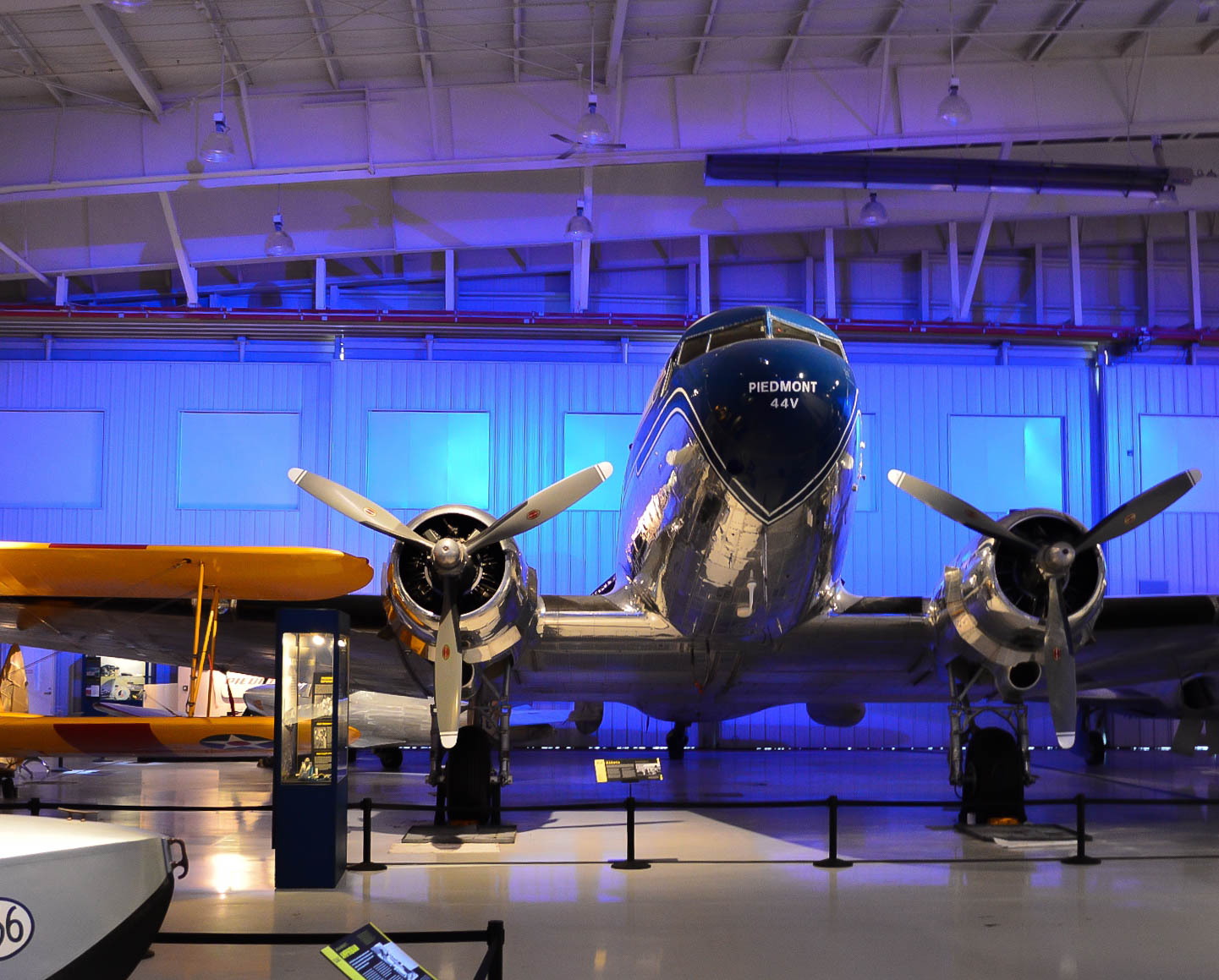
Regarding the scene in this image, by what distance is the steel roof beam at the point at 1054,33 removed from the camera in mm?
16219

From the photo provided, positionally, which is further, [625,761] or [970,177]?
[970,177]

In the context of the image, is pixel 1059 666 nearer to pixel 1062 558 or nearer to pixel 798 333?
pixel 1062 558

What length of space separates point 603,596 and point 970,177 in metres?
11.6

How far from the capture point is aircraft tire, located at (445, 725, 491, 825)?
11.5m

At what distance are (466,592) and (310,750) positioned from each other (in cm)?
198

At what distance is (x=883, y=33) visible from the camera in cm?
1681

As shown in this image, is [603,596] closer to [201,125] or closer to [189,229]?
[201,125]

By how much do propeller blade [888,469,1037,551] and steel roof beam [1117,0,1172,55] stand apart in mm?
10106

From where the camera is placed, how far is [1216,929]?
733 centimetres

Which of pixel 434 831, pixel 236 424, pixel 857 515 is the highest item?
pixel 236 424

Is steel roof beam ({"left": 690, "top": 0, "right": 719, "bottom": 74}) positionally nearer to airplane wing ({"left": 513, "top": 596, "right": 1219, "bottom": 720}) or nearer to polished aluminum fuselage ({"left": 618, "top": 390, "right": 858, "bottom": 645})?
polished aluminum fuselage ({"left": 618, "top": 390, "right": 858, "bottom": 645})

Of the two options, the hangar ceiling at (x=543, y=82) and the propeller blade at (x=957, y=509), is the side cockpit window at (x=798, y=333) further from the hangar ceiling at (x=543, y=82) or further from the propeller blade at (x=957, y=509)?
the hangar ceiling at (x=543, y=82)

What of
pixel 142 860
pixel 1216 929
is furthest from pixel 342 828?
pixel 1216 929

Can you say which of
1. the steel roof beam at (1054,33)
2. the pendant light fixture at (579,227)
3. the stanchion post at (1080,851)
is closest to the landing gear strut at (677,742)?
the pendant light fixture at (579,227)
